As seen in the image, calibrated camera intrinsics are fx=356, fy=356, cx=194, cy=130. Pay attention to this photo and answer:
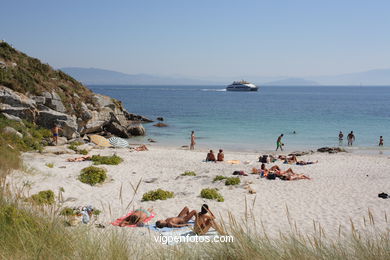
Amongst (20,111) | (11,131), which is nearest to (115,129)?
(20,111)

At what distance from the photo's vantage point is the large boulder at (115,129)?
109 feet

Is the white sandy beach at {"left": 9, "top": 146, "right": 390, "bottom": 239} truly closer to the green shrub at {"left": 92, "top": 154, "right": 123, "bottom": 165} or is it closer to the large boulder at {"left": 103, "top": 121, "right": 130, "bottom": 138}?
the green shrub at {"left": 92, "top": 154, "right": 123, "bottom": 165}

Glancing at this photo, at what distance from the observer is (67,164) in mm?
17062

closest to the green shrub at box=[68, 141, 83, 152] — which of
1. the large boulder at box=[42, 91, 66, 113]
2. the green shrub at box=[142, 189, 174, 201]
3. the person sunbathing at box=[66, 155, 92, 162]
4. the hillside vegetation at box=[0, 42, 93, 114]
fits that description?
the person sunbathing at box=[66, 155, 92, 162]

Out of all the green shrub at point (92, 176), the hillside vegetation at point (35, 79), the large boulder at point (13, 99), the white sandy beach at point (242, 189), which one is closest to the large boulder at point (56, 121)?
the large boulder at point (13, 99)

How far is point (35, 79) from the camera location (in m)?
26.6

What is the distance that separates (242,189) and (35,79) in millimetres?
19644

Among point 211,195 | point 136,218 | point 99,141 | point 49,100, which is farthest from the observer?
point 49,100

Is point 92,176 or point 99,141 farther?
point 99,141

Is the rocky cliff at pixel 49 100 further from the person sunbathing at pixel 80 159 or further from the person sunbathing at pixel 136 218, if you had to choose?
the person sunbathing at pixel 136 218

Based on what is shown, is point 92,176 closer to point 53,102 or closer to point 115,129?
point 53,102

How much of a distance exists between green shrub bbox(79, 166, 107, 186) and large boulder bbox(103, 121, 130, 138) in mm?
18694

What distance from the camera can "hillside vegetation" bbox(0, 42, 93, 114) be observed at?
2506 centimetres

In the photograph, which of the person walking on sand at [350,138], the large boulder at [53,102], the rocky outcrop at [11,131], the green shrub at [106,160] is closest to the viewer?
the green shrub at [106,160]
